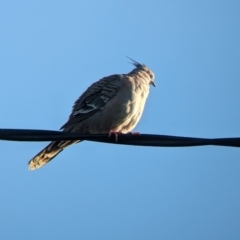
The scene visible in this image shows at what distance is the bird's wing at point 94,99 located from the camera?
9289 mm

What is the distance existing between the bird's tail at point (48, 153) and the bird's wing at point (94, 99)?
49cm

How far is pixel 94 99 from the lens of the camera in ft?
31.1

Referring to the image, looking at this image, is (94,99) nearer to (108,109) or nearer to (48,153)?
(108,109)

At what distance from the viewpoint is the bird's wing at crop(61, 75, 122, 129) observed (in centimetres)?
929

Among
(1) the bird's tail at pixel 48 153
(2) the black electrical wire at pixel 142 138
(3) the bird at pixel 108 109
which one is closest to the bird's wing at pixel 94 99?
(3) the bird at pixel 108 109

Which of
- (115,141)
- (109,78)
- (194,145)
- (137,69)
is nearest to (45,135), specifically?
(115,141)

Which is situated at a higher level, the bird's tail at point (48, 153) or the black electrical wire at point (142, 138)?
the bird's tail at point (48, 153)

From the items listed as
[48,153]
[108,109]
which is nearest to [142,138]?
[48,153]

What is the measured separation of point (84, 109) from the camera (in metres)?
9.37

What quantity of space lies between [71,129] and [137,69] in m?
2.19

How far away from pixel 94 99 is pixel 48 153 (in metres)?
1.12

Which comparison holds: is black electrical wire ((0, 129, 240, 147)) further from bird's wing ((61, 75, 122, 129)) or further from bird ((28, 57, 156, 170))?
bird's wing ((61, 75, 122, 129))

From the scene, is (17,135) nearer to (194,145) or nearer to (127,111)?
(194,145)

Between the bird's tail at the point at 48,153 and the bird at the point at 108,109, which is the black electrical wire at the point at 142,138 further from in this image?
the bird at the point at 108,109
